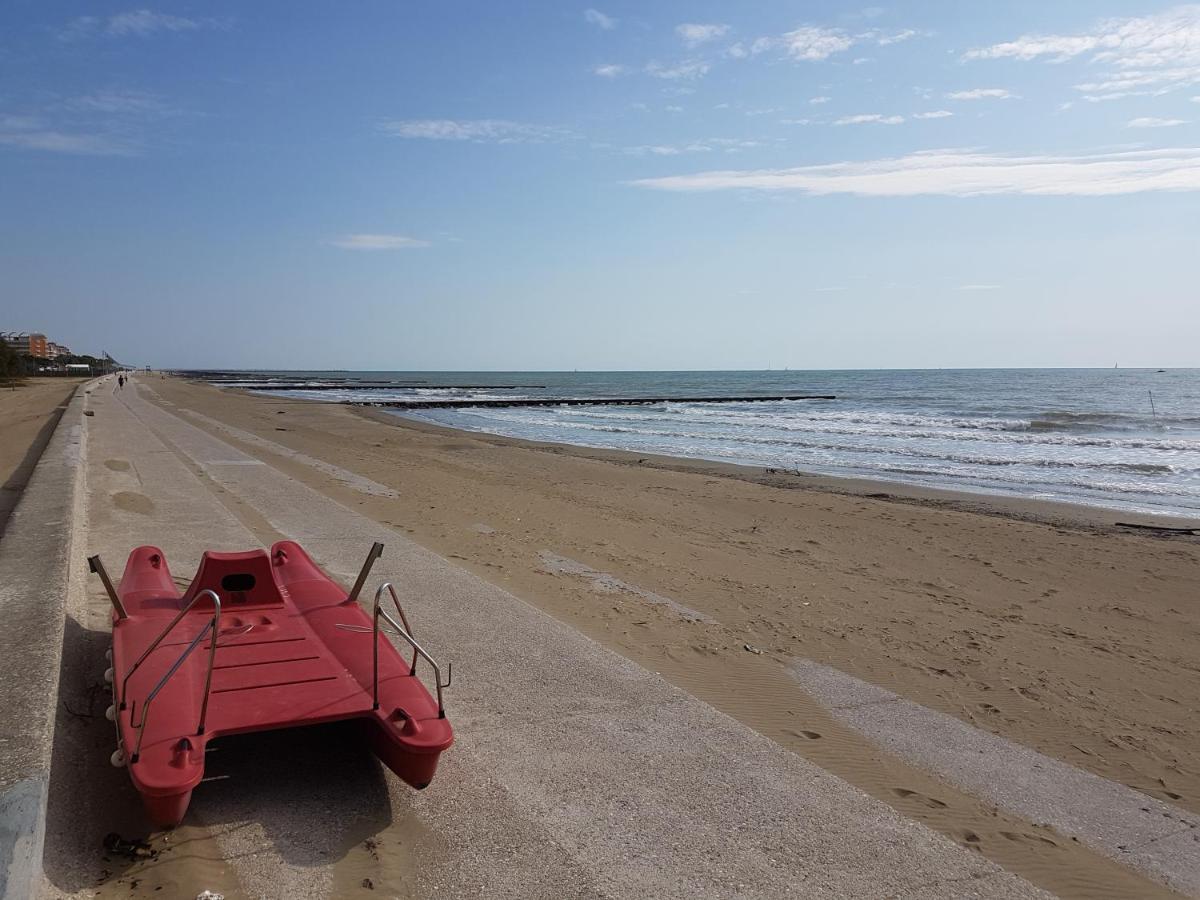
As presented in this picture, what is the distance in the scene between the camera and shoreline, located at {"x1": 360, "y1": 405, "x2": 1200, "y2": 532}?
1261cm

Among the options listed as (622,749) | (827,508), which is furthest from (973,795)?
(827,508)

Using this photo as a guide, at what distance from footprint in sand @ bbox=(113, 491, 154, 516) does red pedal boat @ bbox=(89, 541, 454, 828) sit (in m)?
4.87

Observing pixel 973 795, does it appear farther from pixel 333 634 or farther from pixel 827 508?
pixel 827 508

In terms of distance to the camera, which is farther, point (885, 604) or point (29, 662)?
point (885, 604)

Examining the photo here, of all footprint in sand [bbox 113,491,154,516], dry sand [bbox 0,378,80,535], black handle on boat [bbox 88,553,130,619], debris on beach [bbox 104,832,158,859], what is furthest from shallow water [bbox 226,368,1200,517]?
debris on beach [bbox 104,832,158,859]

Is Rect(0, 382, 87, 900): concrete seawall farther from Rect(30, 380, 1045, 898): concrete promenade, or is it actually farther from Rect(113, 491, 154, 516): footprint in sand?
Rect(113, 491, 154, 516): footprint in sand

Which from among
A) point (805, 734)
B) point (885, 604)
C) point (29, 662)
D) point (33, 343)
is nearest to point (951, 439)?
point (885, 604)

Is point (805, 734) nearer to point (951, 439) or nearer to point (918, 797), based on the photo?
point (918, 797)

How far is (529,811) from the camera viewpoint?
3.52m

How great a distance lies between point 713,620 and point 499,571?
2243 mm

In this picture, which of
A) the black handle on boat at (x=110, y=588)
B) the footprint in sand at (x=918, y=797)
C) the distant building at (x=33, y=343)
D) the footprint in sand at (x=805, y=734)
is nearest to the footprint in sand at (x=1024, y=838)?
the footprint in sand at (x=918, y=797)

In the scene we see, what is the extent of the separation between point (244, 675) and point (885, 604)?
5.62m

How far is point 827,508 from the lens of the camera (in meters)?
13.3

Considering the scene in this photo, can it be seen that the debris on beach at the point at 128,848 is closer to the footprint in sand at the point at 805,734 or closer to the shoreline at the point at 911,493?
the footprint in sand at the point at 805,734
